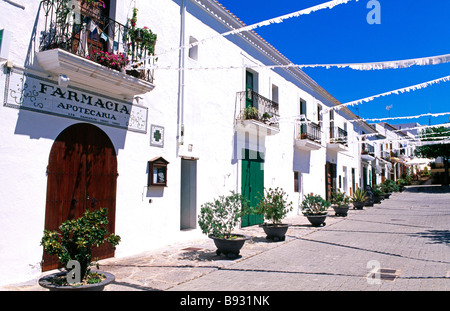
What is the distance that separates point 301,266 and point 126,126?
459 centimetres

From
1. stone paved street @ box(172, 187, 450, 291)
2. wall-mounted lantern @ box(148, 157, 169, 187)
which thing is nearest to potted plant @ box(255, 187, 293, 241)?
stone paved street @ box(172, 187, 450, 291)

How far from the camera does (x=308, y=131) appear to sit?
16.8 m

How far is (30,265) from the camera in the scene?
5.34m

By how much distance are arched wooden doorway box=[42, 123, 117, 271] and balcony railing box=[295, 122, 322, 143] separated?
10.7 m

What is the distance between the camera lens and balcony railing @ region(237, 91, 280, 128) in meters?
11.4

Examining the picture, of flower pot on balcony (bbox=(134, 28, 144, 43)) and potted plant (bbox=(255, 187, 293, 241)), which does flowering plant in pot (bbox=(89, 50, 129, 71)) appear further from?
potted plant (bbox=(255, 187, 293, 241))

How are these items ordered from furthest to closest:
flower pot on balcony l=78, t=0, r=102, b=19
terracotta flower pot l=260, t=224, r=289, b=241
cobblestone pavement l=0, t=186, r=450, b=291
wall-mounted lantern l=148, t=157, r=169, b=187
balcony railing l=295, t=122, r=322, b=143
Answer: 1. balcony railing l=295, t=122, r=322, b=143
2. terracotta flower pot l=260, t=224, r=289, b=241
3. wall-mounted lantern l=148, t=157, r=169, b=187
4. flower pot on balcony l=78, t=0, r=102, b=19
5. cobblestone pavement l=0, t=186, r=450, b=291

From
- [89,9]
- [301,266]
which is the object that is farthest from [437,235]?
[89,9]

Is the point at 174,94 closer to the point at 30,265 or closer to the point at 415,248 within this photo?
the point at 30,265

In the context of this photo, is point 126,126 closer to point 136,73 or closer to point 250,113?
point 136,73

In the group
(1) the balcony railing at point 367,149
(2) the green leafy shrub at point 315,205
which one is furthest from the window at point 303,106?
(1) the balcony railing at point 367,149

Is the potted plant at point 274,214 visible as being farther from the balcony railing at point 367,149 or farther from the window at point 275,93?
the balcony railing at point 367,149
